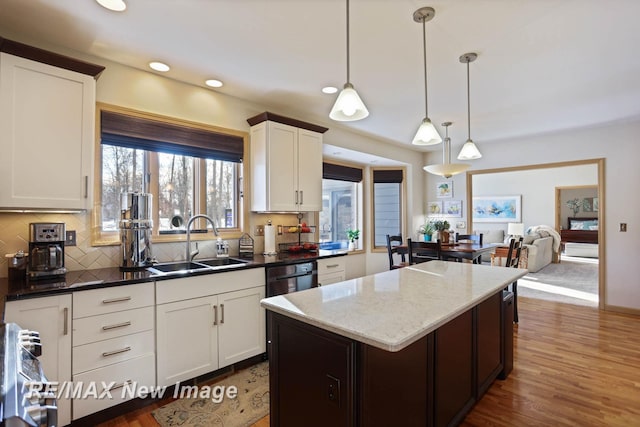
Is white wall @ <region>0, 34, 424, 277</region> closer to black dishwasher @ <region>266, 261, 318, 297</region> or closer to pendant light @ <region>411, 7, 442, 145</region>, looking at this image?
black dishwasher @ <region>266, 261, 318, 297</region>

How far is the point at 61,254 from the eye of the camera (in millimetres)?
2135

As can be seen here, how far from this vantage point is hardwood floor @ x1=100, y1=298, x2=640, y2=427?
2.05 metres

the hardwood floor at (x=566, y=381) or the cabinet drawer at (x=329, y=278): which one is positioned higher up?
the cabinet drawer at (x=329, y=278)

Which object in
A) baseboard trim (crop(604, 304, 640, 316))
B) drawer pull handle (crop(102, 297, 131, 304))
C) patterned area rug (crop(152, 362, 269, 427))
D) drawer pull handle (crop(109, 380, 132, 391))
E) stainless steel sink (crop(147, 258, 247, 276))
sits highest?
stainless steel sink (crop(147, 258, 247, 276))

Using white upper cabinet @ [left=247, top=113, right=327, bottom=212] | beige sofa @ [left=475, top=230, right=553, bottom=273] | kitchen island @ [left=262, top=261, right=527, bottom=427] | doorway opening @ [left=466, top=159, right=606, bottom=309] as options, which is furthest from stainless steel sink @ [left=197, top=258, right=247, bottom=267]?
beige sofa @ [left=475, top=230, right=553, bottom=273]

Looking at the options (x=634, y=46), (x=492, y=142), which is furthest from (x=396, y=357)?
(x=492, y=142)

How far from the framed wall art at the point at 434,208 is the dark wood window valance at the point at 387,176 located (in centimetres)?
80

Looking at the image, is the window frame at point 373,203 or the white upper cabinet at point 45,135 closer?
the white upper cabinet at point 45,135

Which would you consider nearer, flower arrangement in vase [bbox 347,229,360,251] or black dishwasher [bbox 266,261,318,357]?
black dishwasher [bbox 266,261,318,357]

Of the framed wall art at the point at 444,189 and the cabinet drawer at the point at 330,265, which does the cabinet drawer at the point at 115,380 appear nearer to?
the cabinet drawer at the point at 330,265

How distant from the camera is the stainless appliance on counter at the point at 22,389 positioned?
2.29 ft

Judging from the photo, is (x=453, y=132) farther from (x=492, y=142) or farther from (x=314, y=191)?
(x=314, y=191)

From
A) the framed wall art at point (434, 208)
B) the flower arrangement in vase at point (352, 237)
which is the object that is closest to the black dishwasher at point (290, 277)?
the flower arrangement in vase at point (352, 237)

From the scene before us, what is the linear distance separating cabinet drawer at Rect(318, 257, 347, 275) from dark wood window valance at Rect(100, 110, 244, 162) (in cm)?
139
